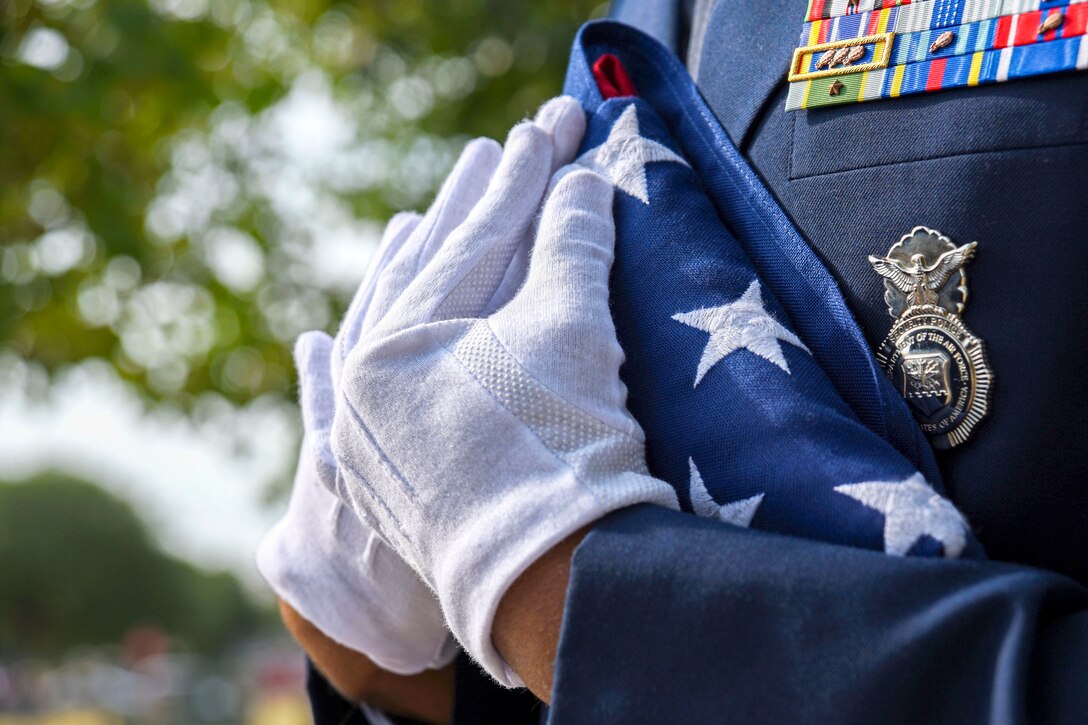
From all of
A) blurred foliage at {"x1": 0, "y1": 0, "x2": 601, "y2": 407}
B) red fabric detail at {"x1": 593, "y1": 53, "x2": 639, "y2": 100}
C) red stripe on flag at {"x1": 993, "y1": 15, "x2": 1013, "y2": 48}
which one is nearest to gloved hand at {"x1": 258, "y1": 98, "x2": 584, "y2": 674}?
red fabric detail at {"x1": 593, "y1": 53, "x2": 639, "y2": 100}

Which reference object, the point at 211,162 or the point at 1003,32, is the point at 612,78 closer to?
the point at 1003,32

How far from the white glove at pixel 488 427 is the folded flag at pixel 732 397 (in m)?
0.03

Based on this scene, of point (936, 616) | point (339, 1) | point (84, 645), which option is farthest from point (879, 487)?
point (84, 645)

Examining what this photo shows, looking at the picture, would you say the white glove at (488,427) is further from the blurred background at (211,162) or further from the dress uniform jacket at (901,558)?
the blurred background at (211,162)

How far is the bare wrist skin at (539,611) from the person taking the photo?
0.62 metres

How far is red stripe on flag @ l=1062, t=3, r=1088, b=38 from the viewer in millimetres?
654

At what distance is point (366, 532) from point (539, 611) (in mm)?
241

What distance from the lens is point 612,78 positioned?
88 centimetres

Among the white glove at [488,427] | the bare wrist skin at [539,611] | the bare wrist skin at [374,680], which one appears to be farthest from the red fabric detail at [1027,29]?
the bare wrist skin at [374,680]

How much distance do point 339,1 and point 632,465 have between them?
3.99 meters

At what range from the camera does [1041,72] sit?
67cm

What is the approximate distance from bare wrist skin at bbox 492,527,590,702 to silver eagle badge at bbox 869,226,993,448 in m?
0.22

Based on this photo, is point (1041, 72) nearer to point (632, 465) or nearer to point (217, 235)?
point (632, 465)

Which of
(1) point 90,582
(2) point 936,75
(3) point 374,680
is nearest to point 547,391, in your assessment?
(2) point 936,75
